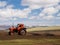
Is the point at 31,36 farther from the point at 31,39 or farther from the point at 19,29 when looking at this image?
the point at 19,29

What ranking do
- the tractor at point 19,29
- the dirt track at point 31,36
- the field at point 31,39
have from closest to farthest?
the field at point 31,39
the tractor at point 19,29
the dirt track at point 31,36

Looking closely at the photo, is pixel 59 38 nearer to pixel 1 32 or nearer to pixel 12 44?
pixel 12 44

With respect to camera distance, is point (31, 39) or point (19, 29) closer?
point (31, 39)

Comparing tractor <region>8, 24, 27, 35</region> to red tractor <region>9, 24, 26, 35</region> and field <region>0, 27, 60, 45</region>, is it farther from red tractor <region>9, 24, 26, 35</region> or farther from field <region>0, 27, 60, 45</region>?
field <region>0, 27, 60, 45</region>

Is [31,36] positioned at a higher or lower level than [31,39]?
higher

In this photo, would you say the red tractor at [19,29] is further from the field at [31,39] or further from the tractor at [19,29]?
the field at [31,39]

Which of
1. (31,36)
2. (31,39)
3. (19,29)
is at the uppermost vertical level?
(19,29)

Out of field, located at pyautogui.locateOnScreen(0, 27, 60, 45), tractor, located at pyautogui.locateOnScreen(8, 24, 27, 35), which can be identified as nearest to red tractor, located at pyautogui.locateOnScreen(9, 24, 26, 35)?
tractor, located at pyautogui.locateOnScreen(8, 24, 27, 35)

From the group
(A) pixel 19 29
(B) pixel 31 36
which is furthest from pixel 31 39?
(A) pixel 19 29

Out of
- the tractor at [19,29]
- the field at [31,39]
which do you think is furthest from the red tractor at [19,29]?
the field at [31,39]

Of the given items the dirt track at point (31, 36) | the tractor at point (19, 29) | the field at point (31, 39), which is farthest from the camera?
the dirt track at point (31, 36)

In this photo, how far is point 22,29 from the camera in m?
29.7

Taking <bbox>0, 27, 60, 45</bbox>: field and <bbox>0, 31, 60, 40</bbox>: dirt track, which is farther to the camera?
<bbox>0, 31, 60, 40</bbox>: dirt track

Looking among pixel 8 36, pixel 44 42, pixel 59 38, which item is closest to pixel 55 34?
pixel 59 38
